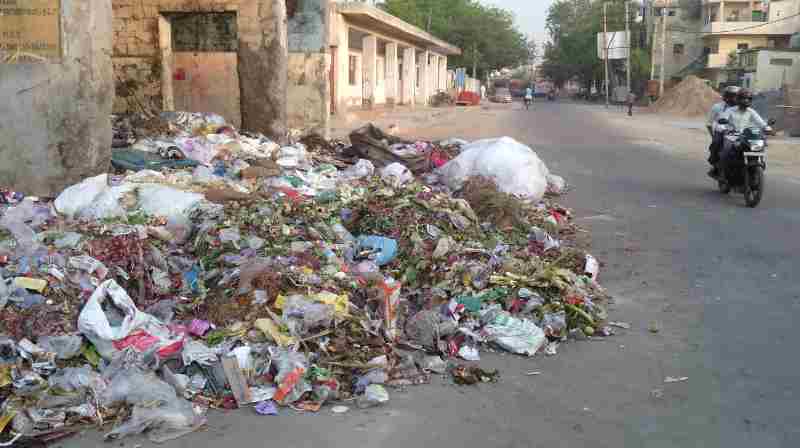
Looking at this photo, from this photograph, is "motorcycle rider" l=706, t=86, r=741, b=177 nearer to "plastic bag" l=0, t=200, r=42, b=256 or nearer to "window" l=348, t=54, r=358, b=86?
"plastic bag" l=0, t=200, r=42, b=256

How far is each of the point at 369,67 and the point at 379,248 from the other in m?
25.4

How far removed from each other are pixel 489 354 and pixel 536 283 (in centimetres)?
95

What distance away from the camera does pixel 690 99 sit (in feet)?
134

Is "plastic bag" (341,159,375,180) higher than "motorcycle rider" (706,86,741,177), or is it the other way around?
"motorcycle rider" (706,86,741,177)

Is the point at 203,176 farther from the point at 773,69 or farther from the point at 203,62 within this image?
the point at 773,69

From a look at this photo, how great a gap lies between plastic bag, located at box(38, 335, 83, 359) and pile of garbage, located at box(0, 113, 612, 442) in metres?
0.01

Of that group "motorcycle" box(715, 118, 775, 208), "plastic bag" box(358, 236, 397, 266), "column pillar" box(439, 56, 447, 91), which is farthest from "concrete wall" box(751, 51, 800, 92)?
"plastic bag" box(358, 236, 397, 266)

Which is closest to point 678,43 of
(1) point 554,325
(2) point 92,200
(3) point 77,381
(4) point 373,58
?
(4) point 373,58

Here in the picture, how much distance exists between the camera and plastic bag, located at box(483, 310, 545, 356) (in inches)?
182

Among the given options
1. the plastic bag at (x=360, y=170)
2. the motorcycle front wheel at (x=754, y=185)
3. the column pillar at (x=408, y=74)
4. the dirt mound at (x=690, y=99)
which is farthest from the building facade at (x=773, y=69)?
the plastic bag at (x=360, y=170)

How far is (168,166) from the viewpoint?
8.56 meters

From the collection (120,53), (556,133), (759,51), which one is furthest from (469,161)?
(759,51)

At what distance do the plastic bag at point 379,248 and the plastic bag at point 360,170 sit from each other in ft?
11.1

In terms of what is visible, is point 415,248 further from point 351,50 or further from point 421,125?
point 351,50
